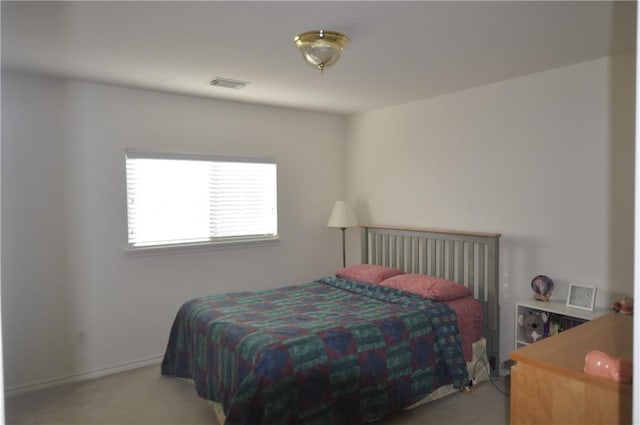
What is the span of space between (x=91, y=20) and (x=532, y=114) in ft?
9.64

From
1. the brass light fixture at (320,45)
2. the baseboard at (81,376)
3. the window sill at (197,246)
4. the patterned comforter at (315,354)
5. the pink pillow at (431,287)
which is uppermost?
the brass light fixture at (320,45)

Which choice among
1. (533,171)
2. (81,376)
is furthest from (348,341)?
(81,376)

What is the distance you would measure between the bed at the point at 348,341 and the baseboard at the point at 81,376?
350mm

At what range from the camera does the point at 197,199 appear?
4180mm

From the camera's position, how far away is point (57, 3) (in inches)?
83.7

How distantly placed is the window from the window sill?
0.03 meters

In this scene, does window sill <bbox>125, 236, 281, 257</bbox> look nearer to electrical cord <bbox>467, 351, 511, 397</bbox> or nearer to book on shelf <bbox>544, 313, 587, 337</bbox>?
electrical cord <bbox>467, 351, 511, 397</bbox>

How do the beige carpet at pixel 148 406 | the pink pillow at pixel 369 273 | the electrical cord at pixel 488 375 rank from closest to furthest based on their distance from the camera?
1. the beige carpet at pixel 148 406
2. the electrical cord at pixel 488 375
3. the pink pillow at pixel 369 273

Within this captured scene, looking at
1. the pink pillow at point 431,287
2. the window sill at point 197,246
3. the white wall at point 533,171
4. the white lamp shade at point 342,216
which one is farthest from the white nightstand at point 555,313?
the window sill at point 197,246

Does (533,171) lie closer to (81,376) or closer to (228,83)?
(228,83)

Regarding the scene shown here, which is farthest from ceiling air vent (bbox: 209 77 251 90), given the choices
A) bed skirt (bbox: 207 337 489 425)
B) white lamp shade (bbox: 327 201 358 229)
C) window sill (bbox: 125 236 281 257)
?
bed skirt (bbox: 207 337 489 425)

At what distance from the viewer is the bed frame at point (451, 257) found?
3.53 meters

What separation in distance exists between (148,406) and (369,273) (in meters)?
1.99

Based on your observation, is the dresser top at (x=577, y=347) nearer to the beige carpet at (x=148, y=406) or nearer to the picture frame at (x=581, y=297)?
the picture frame at (x=581, y=297)
